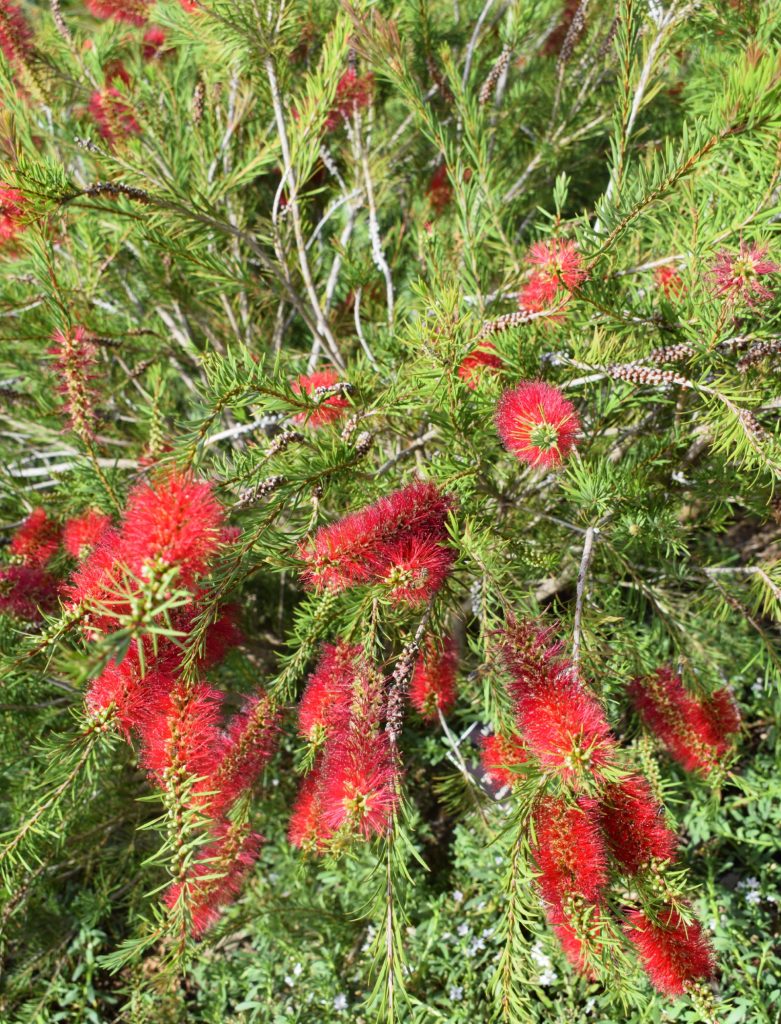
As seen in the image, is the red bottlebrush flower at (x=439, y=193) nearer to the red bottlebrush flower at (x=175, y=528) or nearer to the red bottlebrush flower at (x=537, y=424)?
the red bottlebrush flower at (x=537, y=424)

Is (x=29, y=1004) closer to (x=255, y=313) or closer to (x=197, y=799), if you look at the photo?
(x=197, y=799)

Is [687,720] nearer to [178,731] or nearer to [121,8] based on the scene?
[178,731]

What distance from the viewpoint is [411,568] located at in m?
0.72

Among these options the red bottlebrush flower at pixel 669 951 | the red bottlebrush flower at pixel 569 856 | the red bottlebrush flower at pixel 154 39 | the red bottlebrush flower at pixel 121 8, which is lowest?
the red bottlebrush flower at pixel 669 951


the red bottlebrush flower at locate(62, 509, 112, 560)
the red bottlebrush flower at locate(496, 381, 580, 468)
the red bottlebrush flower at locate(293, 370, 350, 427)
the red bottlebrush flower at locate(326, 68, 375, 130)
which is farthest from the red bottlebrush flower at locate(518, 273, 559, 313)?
the red bottlebrush flower at locate(62, 509, 112, 560)

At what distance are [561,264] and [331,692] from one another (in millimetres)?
507

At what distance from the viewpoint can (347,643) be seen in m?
0.82

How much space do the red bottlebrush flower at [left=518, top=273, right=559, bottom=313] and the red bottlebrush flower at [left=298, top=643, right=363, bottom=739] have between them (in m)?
0.44

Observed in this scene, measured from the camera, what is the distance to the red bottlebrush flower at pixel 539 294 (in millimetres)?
818

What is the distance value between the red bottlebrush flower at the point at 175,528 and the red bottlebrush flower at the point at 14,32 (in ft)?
3.06

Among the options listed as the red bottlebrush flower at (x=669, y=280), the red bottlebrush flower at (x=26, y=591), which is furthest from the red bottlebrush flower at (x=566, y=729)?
the red bottlebrush flower at (x=26, y=591)

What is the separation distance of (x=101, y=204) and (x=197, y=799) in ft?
2.37

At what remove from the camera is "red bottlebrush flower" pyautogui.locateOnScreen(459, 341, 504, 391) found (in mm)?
866

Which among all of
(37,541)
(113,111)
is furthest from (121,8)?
(37,541)
